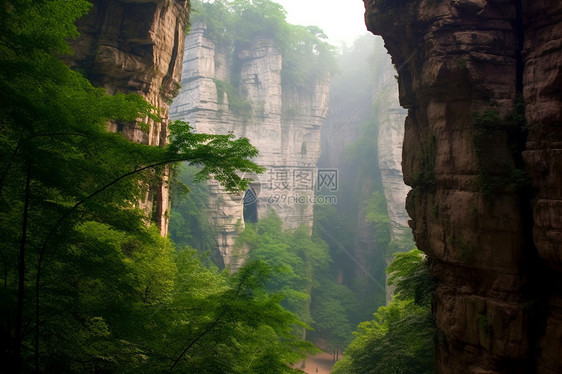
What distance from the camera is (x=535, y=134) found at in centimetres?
664

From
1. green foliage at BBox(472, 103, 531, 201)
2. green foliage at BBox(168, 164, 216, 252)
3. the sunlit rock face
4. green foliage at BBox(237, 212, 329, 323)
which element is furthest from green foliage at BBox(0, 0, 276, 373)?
the sunlit rock face

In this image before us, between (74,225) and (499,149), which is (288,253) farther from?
(74,225)

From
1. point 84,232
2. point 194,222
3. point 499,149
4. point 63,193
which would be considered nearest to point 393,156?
point 194,222

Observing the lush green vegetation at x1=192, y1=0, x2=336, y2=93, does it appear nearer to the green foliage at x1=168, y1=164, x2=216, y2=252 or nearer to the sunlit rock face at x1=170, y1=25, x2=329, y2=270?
the sunlit rock face at x1=170, y1=25, x2=329, y2=270

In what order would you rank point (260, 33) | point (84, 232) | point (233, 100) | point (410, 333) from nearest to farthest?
point (84, 232) < point (410, 333) < point (233, 100) < point (260, 33)

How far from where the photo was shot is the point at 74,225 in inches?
170

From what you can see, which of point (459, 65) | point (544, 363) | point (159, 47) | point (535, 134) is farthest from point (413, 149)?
point (159, 47)

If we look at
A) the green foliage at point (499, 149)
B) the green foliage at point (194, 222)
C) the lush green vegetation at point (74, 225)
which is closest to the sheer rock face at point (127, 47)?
the lush green vegetation at point (74, 225)

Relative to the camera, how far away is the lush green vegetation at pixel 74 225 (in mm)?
3449

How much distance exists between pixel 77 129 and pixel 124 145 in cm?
50

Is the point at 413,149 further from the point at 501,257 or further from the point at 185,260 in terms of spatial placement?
the point at 185,260

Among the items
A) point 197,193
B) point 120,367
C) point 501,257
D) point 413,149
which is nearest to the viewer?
point 120,367

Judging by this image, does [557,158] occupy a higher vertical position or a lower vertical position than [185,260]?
higher

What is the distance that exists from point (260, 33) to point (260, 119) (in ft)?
23.1
